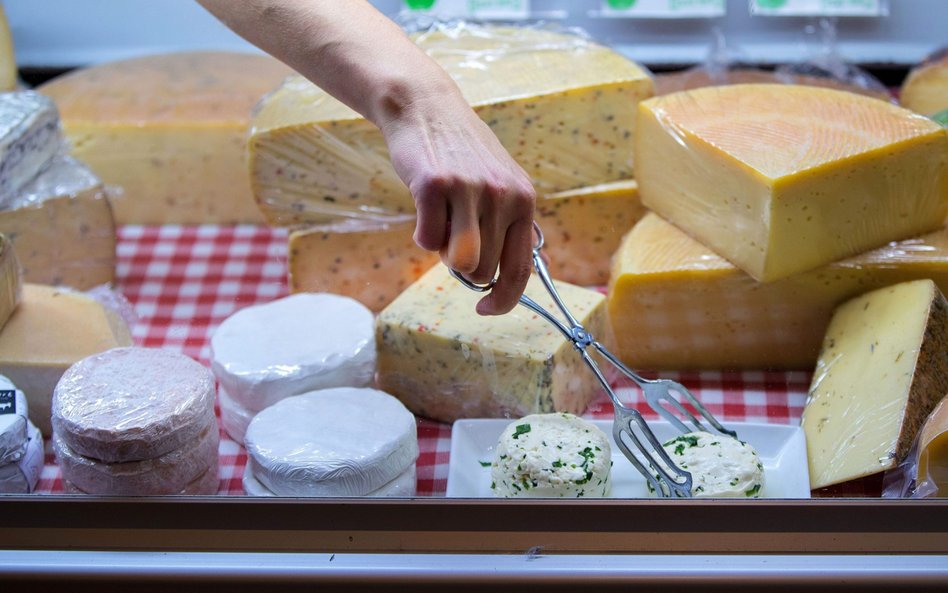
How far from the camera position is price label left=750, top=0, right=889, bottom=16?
228cm

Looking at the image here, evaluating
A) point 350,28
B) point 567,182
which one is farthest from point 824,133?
point 350,28

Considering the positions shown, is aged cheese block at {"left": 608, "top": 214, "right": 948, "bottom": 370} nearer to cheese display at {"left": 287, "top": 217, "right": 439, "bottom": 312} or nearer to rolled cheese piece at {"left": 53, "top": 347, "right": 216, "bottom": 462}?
cheese display at {"left": 287, "top": 217, "right": 439, "bottom": 312}

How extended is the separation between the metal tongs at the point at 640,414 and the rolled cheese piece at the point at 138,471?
0.44 meters

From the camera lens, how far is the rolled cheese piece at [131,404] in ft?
4.44

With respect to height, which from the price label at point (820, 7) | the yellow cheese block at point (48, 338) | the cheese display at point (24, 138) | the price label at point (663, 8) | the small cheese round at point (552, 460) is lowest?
the yellow cheese block at point (48, 338)

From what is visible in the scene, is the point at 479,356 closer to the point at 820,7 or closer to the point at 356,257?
the point at 356,257

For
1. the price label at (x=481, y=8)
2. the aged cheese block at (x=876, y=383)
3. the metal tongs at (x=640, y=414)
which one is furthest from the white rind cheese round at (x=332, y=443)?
the price label at (x=481, y=8)

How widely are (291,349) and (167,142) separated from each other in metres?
0.78

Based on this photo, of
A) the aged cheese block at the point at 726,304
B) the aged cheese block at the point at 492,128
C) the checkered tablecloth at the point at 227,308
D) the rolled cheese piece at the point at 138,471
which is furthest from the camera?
the aged cheese block at the point at 492,128

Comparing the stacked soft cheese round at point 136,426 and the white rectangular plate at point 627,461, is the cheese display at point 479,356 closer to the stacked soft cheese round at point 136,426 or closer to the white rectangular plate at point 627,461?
the white rectangular plate at point 627,461

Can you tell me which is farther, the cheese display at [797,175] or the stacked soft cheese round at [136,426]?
the cheese display at [797,175]

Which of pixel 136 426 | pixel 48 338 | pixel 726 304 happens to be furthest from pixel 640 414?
pixel 48 338

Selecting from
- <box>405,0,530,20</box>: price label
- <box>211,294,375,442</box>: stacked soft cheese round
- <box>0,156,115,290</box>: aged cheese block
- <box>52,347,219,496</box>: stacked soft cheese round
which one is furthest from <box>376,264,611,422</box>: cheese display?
<box>405,0,530,20</box>: price label

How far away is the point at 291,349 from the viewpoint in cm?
166
